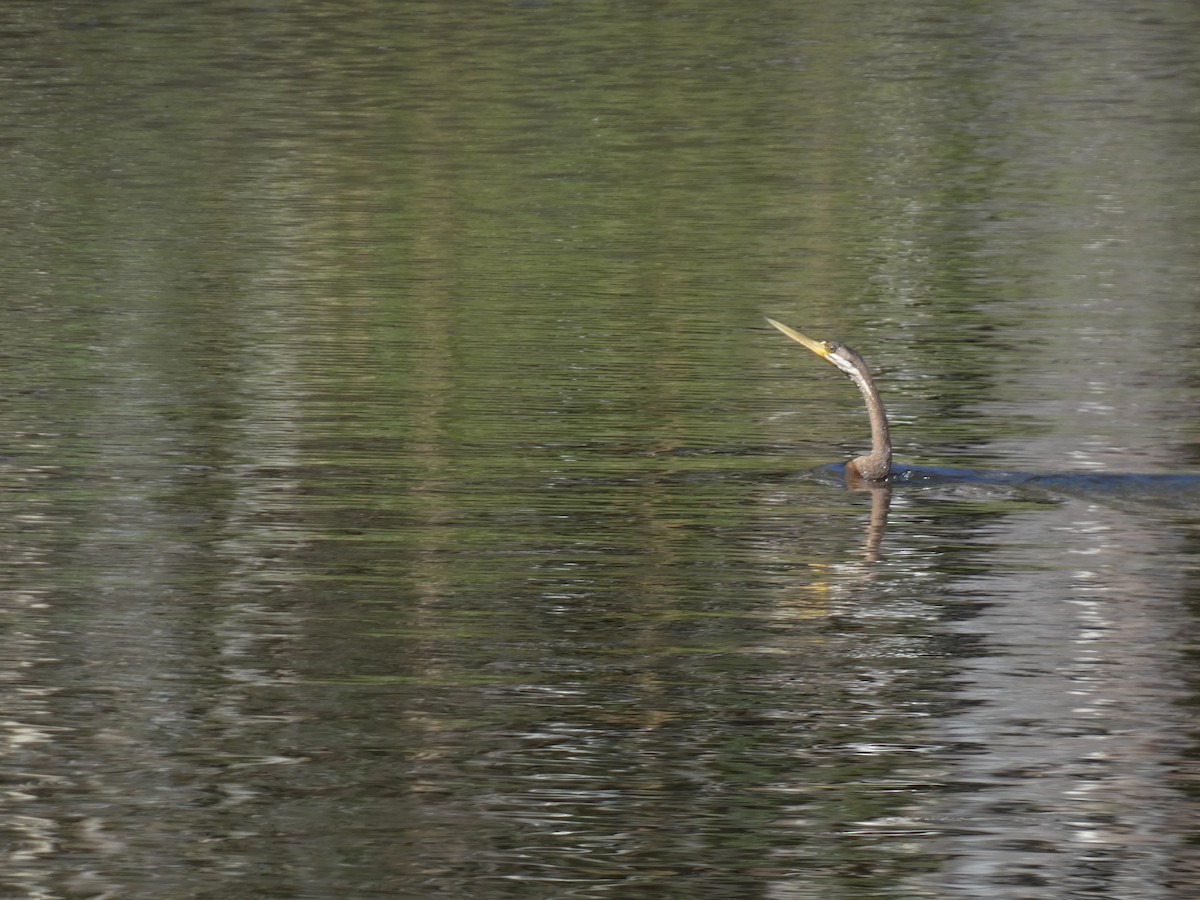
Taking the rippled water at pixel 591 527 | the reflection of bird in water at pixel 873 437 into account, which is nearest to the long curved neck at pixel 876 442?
the reflection of bird in water at pixel 873 437

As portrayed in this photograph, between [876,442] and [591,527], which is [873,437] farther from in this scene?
[591,527]

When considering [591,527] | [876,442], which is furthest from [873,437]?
[591,527]

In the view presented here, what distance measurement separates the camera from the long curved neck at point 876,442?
12.5m

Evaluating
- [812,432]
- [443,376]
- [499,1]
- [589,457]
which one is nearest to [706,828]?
[589,457]

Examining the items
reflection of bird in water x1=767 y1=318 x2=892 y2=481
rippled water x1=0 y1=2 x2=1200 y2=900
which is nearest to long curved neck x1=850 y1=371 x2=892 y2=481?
reflection of bird in water x1=767 y1=318 x2=892 y2=481

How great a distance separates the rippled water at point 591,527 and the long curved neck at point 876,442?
0.14 m

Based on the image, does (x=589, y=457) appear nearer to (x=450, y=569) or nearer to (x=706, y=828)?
(x=450, y=569)

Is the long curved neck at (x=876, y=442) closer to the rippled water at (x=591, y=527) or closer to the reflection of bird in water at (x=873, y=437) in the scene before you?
the reflection of bird in water at (x=873, y=437)

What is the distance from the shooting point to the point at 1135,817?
317 inches

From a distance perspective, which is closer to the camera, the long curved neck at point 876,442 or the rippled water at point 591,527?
A: the rippled water at point 591,527

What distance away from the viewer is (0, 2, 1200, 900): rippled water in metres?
7.98

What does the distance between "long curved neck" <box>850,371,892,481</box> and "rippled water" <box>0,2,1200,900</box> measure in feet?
0.45

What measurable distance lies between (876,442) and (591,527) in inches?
62.3

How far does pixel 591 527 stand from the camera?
11633 millimetres
